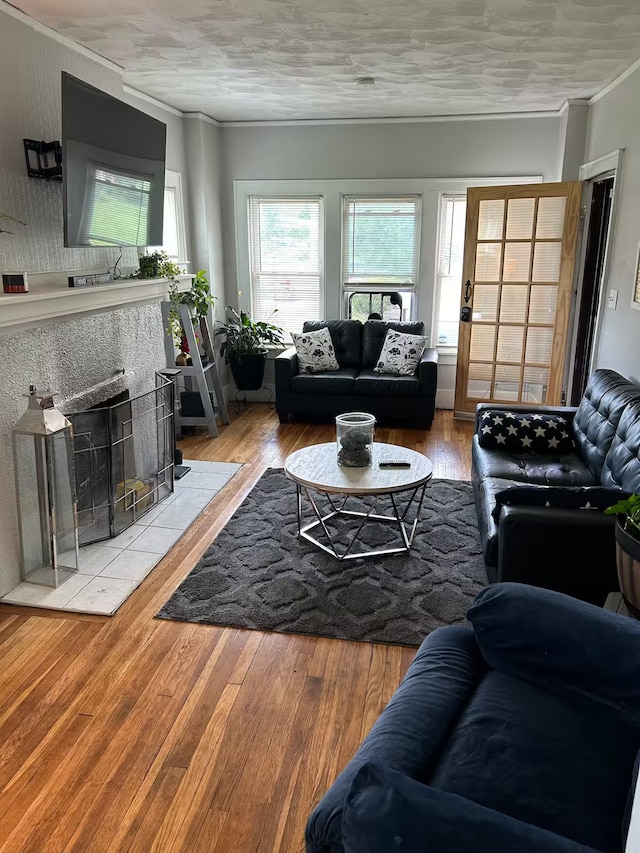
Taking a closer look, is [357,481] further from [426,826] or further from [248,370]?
[248,370]

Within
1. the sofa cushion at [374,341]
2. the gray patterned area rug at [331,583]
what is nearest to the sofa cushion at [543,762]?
the gray patterned area rug at [331,583]

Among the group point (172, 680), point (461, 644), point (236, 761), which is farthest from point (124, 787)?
point (461, 644)

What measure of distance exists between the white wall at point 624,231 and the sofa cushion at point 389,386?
1484 mm

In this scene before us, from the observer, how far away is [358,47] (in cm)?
334

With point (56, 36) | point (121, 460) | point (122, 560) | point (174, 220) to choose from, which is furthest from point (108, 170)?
point (174, 220)

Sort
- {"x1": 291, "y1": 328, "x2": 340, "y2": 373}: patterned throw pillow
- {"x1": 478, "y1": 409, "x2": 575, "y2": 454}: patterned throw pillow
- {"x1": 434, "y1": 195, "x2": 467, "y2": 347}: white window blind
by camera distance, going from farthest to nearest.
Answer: {"x1": 434, "y1": 195, "x2": 467, "y2": 347}: white window blind → {"x1": 291, "y1": 328, "x2": 340, "y2": 373}: patterned throw pillow → {"x1": 478, "y1": 409, "x2": 575, "y2": 454}: patterned throw pillow

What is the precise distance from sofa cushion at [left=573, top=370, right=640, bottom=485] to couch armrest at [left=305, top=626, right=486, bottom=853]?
166 cm

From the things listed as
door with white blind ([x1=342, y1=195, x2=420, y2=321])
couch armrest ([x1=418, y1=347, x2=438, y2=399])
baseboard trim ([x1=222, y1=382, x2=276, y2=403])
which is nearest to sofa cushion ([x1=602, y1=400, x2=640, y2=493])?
couch armrest ([x1=418, y1=347, x2=438, y2=399])

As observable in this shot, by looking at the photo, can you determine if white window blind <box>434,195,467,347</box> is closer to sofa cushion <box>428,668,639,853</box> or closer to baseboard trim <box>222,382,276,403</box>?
baseboard trim <box>222,382,276,403</box>

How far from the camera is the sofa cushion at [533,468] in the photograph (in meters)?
3.11

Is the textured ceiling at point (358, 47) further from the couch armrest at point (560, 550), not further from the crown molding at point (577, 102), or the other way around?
the couch armrest at point (560, 550)

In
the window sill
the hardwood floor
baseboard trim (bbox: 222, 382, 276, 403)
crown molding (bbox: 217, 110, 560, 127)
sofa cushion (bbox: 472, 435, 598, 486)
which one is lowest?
the hardwood floor

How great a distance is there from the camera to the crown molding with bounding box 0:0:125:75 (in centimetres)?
278

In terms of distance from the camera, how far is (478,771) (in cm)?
132
